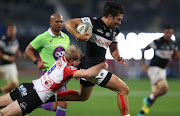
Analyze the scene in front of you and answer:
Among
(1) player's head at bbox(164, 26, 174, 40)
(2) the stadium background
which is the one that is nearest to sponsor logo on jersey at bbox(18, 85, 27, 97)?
(1) player's head at bbox(164, 26, 174, 40)

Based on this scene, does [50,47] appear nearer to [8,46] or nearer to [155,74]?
[155,74]

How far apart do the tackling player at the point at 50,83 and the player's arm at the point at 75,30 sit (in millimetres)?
311

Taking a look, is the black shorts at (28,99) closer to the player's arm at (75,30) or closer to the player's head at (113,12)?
the player's arm at (75,30)

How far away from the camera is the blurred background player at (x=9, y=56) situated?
37.1ft

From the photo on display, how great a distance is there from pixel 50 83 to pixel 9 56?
7.11 metres

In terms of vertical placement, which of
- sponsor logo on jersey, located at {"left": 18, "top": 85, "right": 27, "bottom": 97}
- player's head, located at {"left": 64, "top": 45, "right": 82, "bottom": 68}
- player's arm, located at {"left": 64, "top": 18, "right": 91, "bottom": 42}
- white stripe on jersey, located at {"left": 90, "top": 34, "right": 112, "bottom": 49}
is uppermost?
player's arm, located at {"left": 64, "top": 18, "right": 91, "bottom": 42}

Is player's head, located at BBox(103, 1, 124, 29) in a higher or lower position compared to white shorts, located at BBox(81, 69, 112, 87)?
higher

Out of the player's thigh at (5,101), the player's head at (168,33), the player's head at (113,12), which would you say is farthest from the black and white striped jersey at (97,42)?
the player's head at (168,33)

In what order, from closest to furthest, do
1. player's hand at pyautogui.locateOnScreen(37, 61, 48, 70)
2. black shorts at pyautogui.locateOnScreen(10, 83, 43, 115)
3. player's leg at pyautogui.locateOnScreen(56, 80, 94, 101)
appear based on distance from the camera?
black shorts at pyautogui.locateOnScreen(10, 83, 43, 115), player's leg at pyautogui.locateOnScreen(56, 80, 94, 101), player's hand at pyautogui.locateOnScreen(37, 61, 48, 70)

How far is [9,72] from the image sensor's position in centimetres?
1155

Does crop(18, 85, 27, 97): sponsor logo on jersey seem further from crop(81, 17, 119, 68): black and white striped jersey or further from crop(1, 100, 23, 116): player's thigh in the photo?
crop(81, 17, 119, 68): black and white striped jersey

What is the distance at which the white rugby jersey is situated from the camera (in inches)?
200

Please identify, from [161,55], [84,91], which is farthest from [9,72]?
[84,91]

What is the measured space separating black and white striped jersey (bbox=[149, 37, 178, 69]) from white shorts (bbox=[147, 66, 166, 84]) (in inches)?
9.7
